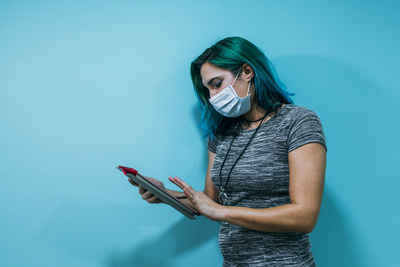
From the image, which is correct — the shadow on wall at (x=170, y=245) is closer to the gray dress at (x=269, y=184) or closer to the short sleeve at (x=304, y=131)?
the gray dress at (x=269, y=184)

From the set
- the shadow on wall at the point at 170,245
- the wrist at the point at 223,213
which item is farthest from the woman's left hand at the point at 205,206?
the shadow on wall at the point at 170,245

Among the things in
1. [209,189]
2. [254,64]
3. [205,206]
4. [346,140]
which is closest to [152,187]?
[205,206]

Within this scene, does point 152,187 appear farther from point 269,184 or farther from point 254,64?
point 254,64

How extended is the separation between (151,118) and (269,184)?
1.86 ft

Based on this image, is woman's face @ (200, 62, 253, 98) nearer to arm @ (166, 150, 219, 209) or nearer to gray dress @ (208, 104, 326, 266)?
gray dress @ (208, 104, 326, 266)

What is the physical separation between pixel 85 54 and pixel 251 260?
1.02 m

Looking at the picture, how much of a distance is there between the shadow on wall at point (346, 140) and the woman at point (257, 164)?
0.26 meters

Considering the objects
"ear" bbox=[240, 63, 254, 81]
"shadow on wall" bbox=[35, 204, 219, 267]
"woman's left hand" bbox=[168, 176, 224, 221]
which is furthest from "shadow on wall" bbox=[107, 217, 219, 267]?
"ear" bbox=[240, 63, 254, 81]

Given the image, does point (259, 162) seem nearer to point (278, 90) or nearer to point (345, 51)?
point (278, 90)

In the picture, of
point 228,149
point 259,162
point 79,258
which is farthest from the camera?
point 79,258

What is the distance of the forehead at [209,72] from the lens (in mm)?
1101

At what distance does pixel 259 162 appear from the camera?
1011 mm

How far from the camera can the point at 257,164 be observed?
1.01 m

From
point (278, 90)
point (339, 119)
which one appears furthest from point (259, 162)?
point (339, 119)
